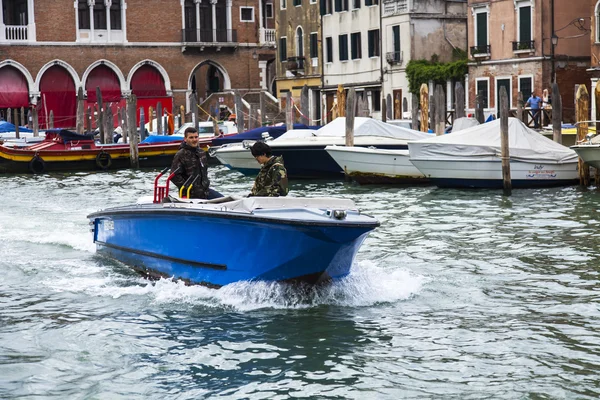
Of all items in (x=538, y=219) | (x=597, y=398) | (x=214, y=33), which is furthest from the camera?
(x=214, y=33)

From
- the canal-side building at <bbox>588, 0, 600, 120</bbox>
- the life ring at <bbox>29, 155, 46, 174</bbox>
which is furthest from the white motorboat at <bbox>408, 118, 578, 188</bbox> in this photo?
the canal-side building at <bbox>588, 0, 600, 120</bbox>

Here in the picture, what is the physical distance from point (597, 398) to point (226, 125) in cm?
2747

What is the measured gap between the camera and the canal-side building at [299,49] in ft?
145

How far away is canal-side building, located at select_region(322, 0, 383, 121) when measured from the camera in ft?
132

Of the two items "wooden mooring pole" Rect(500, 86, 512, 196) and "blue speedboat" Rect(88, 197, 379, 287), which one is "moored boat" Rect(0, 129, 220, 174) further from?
"blue speedboat" Rect(88, 197, 379, 287)

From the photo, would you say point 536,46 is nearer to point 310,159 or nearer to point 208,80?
point 310,159

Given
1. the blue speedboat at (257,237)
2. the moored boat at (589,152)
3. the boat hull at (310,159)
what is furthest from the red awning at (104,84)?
the blue speedboat at (257,237)

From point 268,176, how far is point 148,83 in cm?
4055

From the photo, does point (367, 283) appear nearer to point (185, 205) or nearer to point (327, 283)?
point (327, 283)

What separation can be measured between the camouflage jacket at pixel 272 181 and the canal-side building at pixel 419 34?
2907cm

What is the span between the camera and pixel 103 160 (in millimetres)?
27578

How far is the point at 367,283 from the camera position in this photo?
926cm

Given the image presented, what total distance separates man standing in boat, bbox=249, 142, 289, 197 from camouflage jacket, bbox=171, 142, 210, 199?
0.81m

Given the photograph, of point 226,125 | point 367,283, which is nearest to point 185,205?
point 367,283
